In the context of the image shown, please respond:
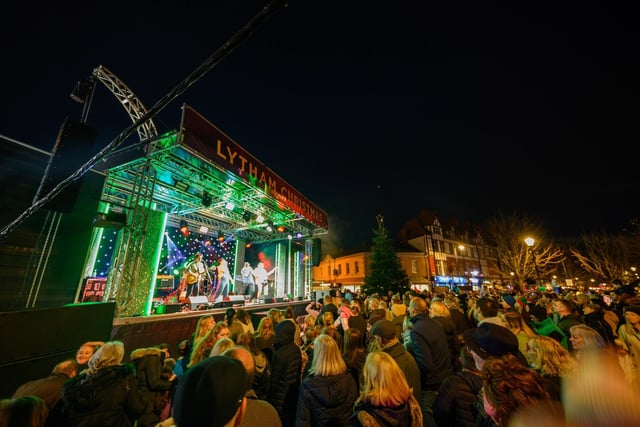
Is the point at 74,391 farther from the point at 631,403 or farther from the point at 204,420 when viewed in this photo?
the point at 631,403

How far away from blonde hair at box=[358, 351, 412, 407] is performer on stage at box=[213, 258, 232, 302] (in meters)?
13.9

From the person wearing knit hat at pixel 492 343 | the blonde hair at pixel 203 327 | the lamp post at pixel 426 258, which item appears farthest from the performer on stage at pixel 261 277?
the lamp post at pixel 426 258

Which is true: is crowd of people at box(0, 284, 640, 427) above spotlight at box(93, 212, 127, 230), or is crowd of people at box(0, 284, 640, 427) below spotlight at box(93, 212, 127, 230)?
below

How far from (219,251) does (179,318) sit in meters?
7.25

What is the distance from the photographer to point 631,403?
61.0 inches

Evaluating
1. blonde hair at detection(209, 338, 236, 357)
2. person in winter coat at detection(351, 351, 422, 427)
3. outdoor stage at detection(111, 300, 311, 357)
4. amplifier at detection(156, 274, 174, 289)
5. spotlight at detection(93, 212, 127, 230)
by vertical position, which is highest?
spotlight at detection(93, 212, 127, 230)

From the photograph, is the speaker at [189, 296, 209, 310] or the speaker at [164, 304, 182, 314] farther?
the speaker at [189, 296, 209, 310]

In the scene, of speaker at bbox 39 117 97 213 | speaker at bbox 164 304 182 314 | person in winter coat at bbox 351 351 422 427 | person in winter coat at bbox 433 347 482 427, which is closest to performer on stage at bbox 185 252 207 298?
speaker at bbox 164 304 182 314

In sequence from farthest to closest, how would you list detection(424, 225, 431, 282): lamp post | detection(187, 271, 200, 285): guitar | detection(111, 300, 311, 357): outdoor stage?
detection(424, 225, 431, 282): lamp post → detection(187, 271, 200, 285): guitar → detection(111, 300, 311, 357): outdoor stage

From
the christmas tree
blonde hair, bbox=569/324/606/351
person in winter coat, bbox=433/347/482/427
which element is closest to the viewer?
person in winter coat, bbox=433/347/482/427

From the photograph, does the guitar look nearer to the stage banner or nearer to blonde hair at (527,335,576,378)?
the stage banner

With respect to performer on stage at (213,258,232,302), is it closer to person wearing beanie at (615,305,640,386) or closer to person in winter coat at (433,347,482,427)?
person in winter coat at (433,347,482,427)

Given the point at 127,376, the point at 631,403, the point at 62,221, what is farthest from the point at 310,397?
the point at 62,221

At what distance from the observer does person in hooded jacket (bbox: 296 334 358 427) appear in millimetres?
2445
